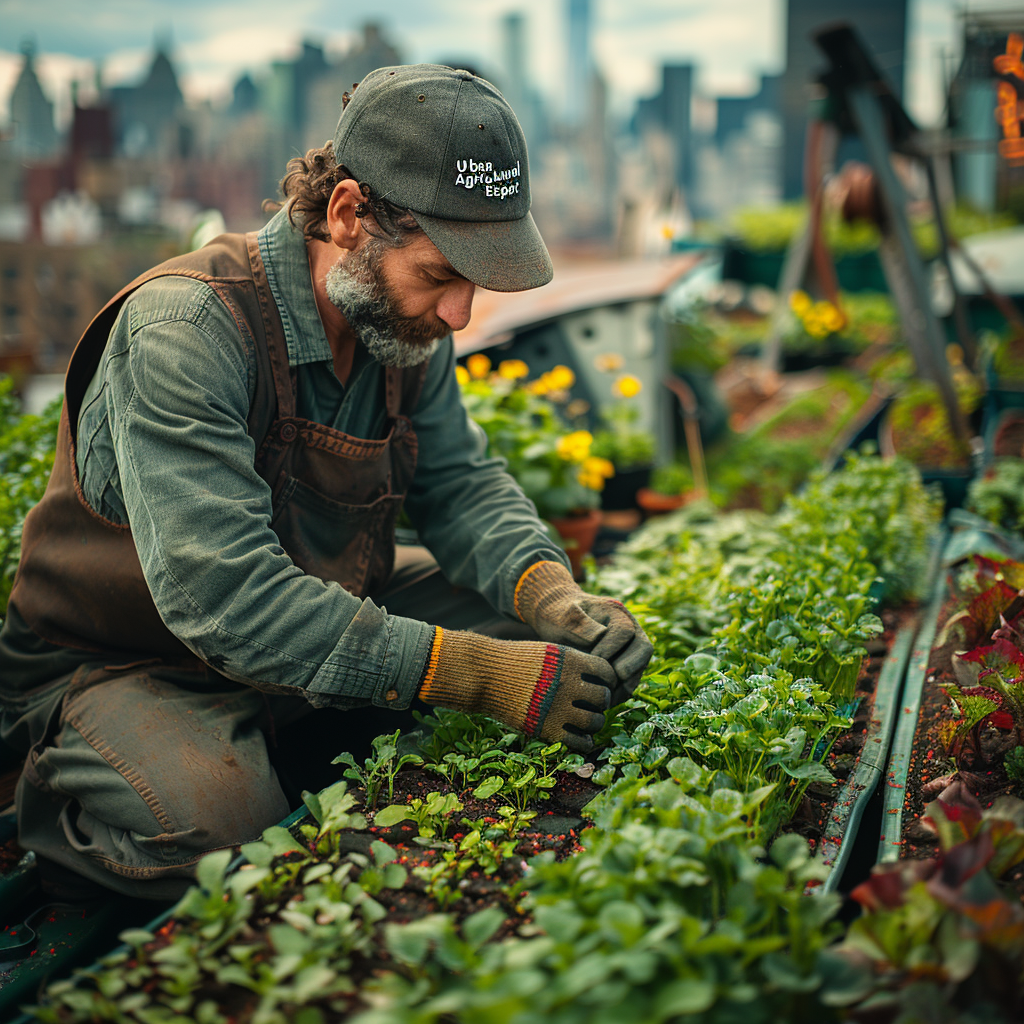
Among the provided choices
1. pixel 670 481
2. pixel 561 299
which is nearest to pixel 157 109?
pixel 561 299

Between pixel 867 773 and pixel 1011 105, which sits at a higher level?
pixel 1011 105

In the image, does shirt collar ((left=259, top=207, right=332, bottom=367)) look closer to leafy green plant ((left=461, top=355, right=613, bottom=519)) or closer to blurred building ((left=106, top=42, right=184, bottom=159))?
leafy green plant ((left=461, top=355, right=613, bottom=519))

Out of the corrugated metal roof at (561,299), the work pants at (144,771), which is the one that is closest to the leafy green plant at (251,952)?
the work pants at (144,771)

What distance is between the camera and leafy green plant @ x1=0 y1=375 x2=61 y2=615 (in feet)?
8.26

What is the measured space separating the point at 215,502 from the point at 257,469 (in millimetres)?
319

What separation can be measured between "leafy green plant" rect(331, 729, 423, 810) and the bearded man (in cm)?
9

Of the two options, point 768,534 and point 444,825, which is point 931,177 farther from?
point 444,825

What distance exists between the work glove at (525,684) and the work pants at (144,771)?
46 cm

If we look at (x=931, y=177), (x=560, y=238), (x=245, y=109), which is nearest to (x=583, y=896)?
(x=931, y=177)

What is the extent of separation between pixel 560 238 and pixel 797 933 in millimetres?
56622

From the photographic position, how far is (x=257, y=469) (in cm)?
200

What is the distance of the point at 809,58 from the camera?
104 ft

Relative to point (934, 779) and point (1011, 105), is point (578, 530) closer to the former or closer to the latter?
point (934, 779)

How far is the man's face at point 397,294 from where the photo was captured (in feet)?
6.26
